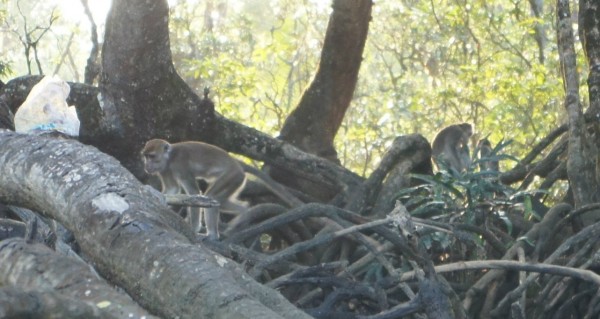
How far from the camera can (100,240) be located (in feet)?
11.2

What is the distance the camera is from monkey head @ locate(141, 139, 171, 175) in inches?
312

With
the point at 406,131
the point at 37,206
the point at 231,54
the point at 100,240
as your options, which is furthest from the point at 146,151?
the point at 231,54

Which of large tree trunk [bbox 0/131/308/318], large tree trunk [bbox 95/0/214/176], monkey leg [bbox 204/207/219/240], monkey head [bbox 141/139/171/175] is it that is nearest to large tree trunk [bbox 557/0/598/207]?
monkey leg [bbox 204/207/219/240]

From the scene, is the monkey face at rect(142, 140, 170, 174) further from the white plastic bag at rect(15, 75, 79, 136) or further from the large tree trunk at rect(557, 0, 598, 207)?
the white plastic bag at rect(15, 75, 79, 136)

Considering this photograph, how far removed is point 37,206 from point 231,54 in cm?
1496

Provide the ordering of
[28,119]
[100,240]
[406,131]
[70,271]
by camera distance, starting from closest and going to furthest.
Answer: [70,271] → [100,240] → [28,119] → [406,131]

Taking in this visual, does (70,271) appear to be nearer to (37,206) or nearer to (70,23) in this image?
(37,206)

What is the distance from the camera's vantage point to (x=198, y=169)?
27.5 ft

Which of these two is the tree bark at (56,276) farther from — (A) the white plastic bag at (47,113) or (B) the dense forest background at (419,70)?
(B) the dense forest background at (419,70)

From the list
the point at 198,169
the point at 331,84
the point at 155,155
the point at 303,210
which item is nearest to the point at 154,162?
the point at 155,155

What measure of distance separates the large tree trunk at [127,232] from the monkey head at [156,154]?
385 centimetres

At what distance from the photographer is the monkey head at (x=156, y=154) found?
7.93m

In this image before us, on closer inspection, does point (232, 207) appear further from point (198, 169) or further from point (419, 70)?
point (419, 70)

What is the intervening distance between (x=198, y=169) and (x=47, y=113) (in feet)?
12.9
